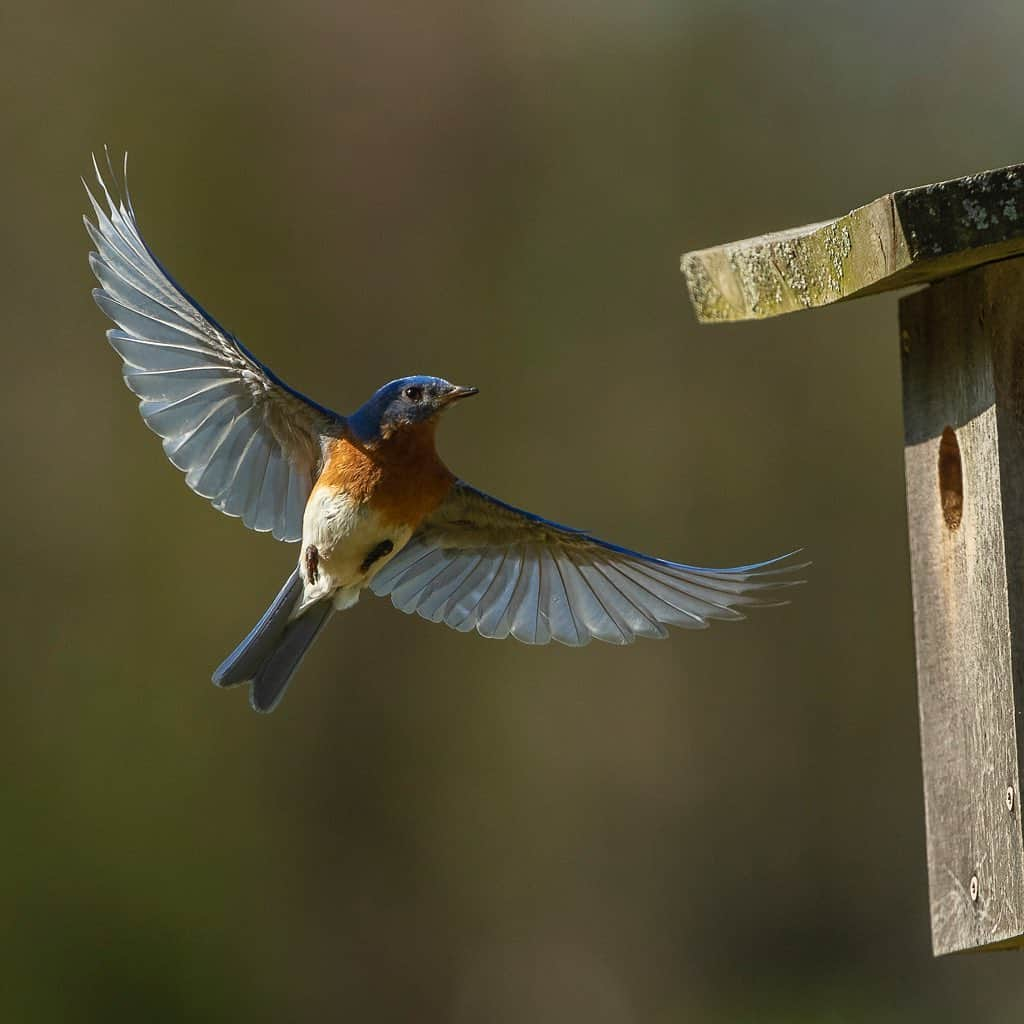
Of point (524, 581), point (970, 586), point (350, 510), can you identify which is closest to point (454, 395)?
point (350, 510)

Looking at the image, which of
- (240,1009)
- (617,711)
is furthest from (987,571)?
(240,1009)

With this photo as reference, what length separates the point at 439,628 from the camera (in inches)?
339

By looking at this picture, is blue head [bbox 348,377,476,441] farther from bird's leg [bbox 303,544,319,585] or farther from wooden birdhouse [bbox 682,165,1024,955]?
wooden birdhouse [bbox 682,165,1024,955]

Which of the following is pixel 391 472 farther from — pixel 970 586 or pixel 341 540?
pixel 970 586

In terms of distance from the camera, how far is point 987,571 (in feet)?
11.0

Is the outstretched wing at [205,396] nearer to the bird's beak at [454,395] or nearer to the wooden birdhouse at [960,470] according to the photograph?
the bird's beak at [454,395]

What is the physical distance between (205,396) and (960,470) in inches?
67.4

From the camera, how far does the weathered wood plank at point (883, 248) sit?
10.3 feet

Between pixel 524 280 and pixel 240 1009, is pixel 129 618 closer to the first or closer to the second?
pixel 240 1009

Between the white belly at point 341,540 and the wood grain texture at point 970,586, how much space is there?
3.96ft

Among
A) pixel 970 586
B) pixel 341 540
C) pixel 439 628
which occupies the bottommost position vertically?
pixel 970 586

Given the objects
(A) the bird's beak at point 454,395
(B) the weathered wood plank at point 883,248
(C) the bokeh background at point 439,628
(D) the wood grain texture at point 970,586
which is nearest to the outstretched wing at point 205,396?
(A) the bird's beak at point 454,395

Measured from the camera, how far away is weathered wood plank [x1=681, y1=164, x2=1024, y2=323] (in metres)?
3.15

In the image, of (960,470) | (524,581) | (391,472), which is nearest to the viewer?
(960,470)
